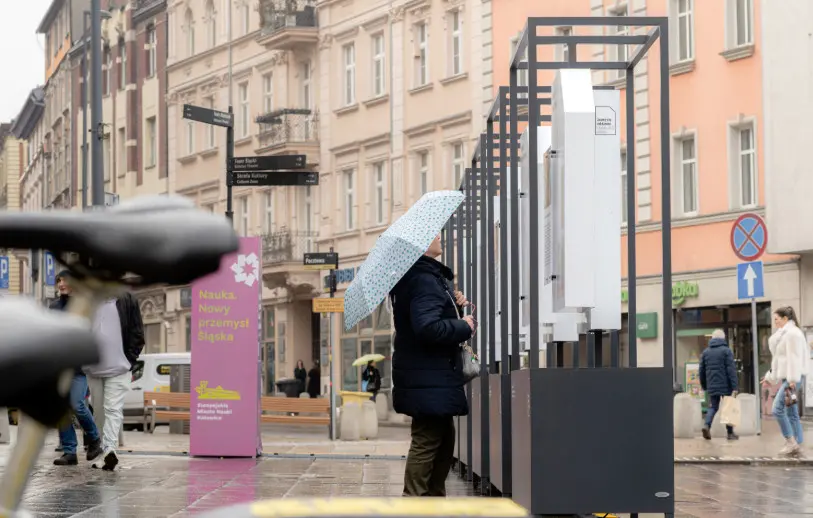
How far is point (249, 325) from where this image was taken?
18531 mm

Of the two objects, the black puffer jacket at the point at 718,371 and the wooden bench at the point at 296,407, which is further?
the wooden bench at the point at 296,407

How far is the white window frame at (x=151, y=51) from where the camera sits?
6412cm

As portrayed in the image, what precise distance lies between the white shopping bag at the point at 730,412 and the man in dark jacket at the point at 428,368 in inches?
590

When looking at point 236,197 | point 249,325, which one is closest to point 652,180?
point 249,325

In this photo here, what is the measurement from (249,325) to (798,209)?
16.1 meters

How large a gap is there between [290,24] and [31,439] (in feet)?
168

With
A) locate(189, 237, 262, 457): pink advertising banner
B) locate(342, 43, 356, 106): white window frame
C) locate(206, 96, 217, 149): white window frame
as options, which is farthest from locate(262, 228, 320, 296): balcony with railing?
locate(189, 237, 262, 457): pink advertising banner

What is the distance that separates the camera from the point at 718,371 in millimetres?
24875

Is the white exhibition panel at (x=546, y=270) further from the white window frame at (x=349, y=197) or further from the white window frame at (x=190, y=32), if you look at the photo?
the white window frame at (x=190, y=32)

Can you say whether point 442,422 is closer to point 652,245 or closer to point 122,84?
point 652,245

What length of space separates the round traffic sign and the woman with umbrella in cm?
1388

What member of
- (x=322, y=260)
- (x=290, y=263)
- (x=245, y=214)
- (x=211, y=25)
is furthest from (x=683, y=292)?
(x=211, y=25)

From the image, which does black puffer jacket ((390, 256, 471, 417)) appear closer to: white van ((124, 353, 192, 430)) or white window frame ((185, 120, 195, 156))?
white van ((124, 353, 192, 430))

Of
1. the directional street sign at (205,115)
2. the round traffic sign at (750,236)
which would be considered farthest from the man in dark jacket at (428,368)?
the round traffic sign at (750,236)
